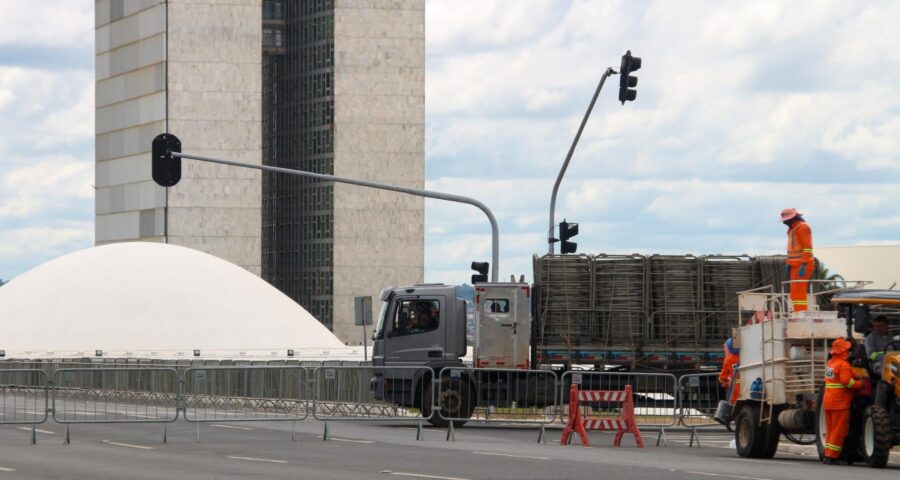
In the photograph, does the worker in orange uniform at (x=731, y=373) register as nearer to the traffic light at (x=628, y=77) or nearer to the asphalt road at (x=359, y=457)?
the asphalt road at (x=359, y=457)

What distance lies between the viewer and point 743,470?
19.4 meters

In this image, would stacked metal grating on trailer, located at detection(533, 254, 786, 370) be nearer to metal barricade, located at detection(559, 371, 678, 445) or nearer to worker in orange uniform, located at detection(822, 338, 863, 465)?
metal barricade, located at detection(559, 371, 678, 445)

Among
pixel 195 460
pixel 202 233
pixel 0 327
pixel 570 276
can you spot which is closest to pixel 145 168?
pixel 202 233

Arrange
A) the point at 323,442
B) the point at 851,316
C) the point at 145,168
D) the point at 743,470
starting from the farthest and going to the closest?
the point at 145,168, the point at 323,442, the point at 851,316, the point at 743,470

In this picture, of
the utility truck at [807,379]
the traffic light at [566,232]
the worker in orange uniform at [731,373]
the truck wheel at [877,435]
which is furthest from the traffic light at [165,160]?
the truck wheel at [877,435]

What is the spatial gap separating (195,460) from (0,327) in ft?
210

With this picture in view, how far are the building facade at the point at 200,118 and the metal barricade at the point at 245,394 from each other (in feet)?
289

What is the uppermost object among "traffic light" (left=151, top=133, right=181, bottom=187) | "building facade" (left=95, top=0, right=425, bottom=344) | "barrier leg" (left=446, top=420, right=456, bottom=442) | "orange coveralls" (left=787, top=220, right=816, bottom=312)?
"building facade" (left=95, top=0, right=425, bottom=344)

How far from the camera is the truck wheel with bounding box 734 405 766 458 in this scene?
22.5m

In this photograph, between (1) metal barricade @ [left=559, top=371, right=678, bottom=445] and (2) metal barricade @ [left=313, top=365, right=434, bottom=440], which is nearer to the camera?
(2) metal barricade @ [left=313, top=365, right=434, bottom=440]

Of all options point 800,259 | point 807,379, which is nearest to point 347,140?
point 800,259

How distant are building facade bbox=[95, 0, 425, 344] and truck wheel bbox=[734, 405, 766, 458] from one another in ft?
320

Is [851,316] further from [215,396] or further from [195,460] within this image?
[215,396]

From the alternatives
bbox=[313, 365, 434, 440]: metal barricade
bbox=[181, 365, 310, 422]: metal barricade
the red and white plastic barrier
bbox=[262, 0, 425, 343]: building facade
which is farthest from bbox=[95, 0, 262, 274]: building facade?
the red and white plastic barrier
